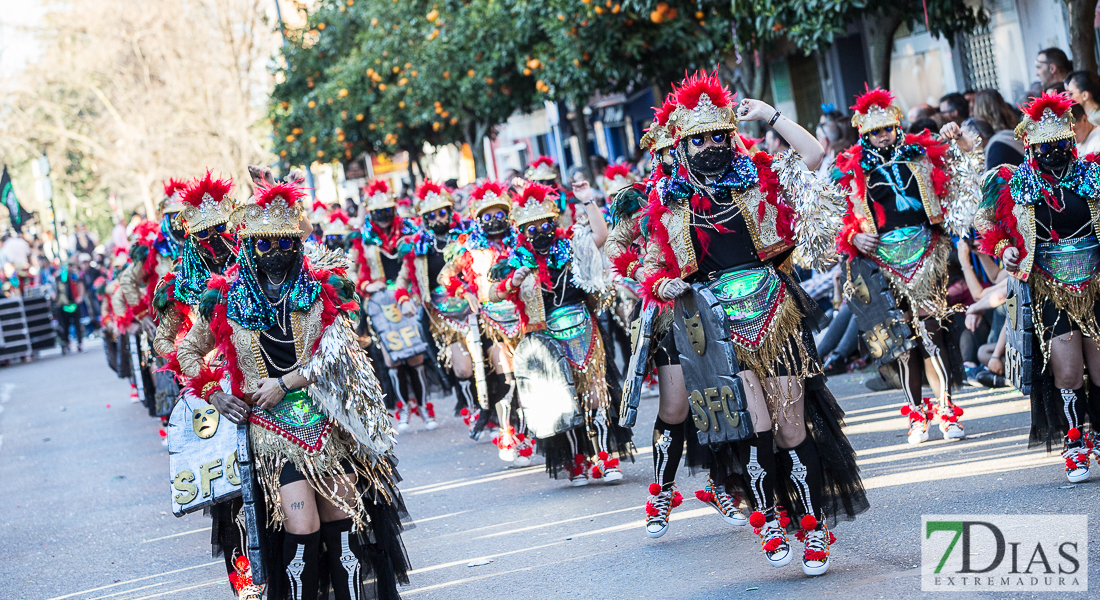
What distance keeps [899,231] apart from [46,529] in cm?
644

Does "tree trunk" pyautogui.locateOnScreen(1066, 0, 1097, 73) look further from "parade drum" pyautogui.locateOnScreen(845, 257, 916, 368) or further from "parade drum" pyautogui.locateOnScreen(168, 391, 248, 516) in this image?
"parade drum" pyautogui.locateOnScreen(168, 391, 248, 516)

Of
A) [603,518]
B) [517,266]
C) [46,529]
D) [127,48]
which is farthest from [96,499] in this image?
[127,48]

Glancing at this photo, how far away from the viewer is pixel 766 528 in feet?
18.4

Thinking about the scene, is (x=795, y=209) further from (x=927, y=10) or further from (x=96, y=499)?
(x=927, y=10)

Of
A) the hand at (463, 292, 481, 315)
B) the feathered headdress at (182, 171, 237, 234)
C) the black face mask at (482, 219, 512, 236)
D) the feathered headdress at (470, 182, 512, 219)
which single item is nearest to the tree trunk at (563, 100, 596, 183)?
the hand at (463, 292, 481, 315)

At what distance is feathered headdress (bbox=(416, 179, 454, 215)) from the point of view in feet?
36.2

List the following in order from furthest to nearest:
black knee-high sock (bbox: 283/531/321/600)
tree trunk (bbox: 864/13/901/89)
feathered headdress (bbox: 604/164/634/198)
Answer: tree trunk (bbox: 864/13/901/89), feathered headdress (bbox: 604/164/634/198), black knee-high sock (bbox: 283/531/321/600)

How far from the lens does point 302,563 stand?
209 inches

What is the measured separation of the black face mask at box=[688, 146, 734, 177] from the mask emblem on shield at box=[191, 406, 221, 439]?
240cm

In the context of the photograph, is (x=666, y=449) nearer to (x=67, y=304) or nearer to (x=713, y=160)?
(x=713, y=160)

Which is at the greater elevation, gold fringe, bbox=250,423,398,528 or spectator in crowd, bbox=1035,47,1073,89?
spectator in crowd, bbox=1035,47,1073,89

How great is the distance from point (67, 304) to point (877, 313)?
1027 inches

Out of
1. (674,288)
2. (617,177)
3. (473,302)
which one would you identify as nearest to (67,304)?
(473,302)

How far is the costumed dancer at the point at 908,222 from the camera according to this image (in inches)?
309
